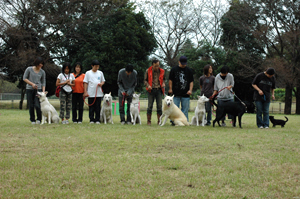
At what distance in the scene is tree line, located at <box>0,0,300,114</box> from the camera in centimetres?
2423

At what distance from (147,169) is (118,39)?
23152 mm

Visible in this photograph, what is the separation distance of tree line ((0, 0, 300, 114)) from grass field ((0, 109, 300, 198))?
65.0ft

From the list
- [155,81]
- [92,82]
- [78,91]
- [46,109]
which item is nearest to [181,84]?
[155,81]

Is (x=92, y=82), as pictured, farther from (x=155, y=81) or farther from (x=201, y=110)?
(x=201, y=110)

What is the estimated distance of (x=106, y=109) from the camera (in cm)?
1003

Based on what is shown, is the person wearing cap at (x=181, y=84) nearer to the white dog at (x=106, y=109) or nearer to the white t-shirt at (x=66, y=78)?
the white dog at (x=106, y=109)

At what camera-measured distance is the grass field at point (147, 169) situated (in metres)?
3.01

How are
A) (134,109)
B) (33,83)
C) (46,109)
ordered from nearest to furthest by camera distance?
(33,83)
(46,109)
(134,109)

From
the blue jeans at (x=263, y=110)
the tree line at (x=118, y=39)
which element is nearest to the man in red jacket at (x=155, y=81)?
the blue jeans at (x=263, y=110)

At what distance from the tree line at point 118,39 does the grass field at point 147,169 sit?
781 inches

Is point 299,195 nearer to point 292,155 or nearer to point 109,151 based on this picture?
point 292,155

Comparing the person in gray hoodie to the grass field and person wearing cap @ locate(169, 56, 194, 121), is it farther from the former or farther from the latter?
the grass field

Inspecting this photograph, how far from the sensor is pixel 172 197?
2.86 meters

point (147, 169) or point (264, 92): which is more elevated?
point (264, 92)
